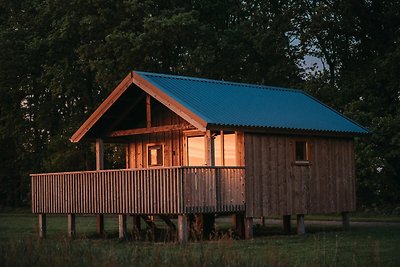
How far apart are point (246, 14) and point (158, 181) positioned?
27.8m

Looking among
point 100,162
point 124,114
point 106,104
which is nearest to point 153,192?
point 106,104

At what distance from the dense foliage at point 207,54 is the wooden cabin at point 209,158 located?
34.0ft

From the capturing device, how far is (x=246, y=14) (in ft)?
168

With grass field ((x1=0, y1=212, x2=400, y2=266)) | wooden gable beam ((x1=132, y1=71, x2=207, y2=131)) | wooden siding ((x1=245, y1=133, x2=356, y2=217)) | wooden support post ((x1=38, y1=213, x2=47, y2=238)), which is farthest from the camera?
wooden support post ((x1=38, y1=213, x2=47, y2=238))

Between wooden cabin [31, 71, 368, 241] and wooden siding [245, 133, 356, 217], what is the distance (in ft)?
0.11

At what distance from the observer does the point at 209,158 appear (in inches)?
993

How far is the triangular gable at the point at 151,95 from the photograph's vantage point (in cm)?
2509

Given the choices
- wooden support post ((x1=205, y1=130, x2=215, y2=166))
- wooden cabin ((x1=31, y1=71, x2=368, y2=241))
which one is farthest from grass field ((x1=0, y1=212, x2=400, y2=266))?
wooden support post ((x1=205, y1=130, x2=215, y2=166))

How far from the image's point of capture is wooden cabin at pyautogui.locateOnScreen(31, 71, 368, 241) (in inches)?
992

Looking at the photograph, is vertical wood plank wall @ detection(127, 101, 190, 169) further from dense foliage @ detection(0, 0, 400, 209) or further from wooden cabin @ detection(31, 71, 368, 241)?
dense foliage @ detection(0, 0, 400, 209)

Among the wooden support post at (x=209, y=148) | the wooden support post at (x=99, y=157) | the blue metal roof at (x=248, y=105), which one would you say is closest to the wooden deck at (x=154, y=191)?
the wooden support post at (x=209, y=148)

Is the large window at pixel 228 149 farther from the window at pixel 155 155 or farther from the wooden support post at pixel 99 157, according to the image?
the wooden support post at pixel 99 157

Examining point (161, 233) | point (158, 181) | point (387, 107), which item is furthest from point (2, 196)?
point (158, 181)

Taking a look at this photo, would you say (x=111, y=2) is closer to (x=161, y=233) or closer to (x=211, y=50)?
(x=211, y=50)
